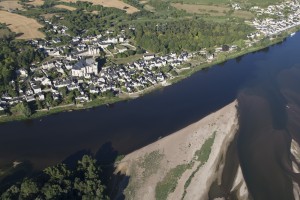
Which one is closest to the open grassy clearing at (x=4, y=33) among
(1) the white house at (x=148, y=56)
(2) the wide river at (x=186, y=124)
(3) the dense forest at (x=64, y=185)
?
(1) the white house at (x=148, y=56)

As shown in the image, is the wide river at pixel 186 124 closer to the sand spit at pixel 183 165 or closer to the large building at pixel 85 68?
the sand spit at pixel 183 165

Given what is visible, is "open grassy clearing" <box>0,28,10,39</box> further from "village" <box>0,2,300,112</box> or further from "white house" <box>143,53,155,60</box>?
"white house" <box>143,53,155,60</box>

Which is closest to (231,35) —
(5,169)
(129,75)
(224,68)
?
(224,68)

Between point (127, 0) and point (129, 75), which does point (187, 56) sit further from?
point (127, 0)

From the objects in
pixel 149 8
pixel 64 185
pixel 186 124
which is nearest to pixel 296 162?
pixel 186 124

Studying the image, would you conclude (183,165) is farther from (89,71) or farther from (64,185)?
(89,71)
